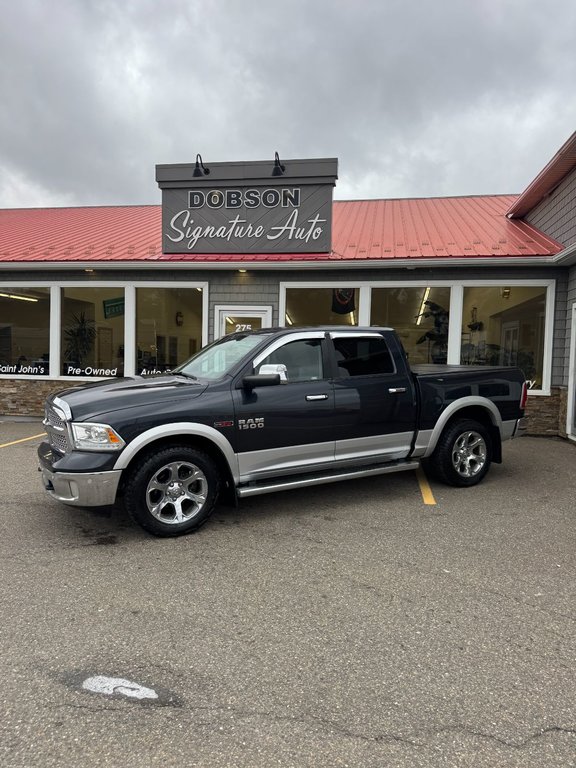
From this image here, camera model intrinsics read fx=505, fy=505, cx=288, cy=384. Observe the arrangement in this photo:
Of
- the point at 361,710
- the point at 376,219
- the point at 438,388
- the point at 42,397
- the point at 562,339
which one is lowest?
the point at 361,710

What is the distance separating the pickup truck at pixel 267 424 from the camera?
4227 millimetres

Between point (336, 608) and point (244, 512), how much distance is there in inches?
79.3

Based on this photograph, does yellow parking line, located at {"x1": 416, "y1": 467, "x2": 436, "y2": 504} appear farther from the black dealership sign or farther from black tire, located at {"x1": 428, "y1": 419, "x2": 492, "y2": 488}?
the black dealership sign

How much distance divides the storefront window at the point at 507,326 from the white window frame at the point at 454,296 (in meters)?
0.09

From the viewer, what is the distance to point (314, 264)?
9.77 m

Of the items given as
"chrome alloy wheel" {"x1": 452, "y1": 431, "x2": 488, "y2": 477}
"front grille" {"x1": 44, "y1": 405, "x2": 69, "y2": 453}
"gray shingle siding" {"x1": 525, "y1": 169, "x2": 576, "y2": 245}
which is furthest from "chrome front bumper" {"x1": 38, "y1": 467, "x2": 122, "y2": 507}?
"gray shingle siding" {"x1": 525, "y1": 169, "x2": 576, "y2": 245}

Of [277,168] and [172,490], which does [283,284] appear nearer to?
[277,168]

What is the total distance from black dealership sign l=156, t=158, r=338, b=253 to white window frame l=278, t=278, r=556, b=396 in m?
0.91

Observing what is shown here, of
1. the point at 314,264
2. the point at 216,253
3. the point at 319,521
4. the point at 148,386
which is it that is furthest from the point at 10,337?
the point at 319,521

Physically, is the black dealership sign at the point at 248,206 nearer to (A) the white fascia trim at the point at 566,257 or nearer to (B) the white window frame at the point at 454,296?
(B) the white window frame at the point at 454,296

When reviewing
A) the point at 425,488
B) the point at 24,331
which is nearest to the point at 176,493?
the point at 425,488

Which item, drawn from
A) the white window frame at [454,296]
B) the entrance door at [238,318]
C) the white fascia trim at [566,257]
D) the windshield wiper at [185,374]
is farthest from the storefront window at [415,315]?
the windshield wiper at [185,374]

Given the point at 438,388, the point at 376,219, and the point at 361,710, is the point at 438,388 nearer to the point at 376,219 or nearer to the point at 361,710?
the point at 361,710

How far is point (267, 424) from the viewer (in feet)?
15.7
